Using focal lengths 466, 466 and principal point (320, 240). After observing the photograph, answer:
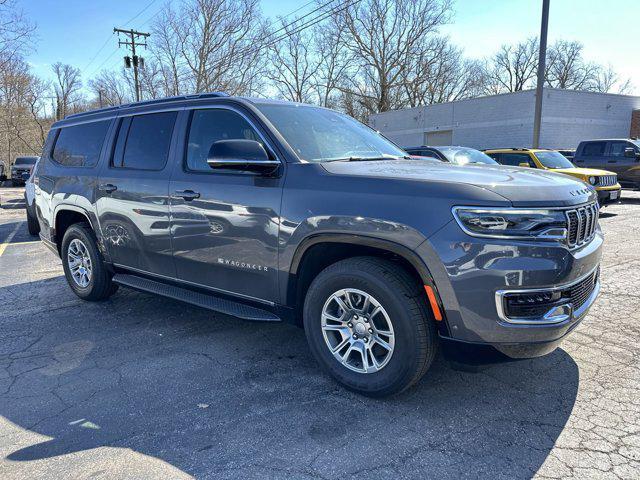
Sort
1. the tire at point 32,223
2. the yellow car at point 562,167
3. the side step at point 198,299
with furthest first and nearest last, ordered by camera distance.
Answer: the yellow car at point 562,167, the tire at point 32,223, the side step at point 198,299

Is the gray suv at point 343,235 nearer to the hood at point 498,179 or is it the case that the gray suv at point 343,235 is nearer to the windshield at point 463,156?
the hood at point 498,179

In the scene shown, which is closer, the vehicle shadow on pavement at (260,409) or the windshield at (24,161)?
the vehicle shadow on pavement at (260,409)

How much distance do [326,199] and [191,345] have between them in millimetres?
1884

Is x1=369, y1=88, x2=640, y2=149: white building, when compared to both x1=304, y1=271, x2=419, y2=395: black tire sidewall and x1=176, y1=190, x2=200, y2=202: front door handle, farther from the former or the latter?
x1=304, y1=271, x2=419, y2=395: black tire sidewall

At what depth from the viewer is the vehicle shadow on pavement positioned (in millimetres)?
2414

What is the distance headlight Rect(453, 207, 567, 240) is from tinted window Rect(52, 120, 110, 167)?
386 cm

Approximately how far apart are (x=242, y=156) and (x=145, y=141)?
1.63 metres

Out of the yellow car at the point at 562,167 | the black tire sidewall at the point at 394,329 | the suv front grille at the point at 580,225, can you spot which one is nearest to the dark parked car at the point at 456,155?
the yellow car at the point at 562,167

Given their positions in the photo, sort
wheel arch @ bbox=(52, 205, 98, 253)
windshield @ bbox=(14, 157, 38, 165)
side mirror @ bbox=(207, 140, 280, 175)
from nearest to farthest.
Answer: side mirror @ bbox=(207, 140, 280, 175)
wheel arch @ bbox=(52, 205, 98, 253)
windshield @ bbox=(14, 157, 38, 165)

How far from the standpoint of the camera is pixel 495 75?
6138 centimetres

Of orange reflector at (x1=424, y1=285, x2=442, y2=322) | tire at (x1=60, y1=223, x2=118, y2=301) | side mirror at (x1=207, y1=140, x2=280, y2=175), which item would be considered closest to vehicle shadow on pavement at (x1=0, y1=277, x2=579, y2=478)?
orange reflector at (x1=424, y1=285, x2=442, y2=322)

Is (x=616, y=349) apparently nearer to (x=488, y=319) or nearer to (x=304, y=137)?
(x=488, y=319)

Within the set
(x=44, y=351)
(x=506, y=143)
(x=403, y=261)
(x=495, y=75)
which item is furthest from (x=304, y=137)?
(x=495, y=75)

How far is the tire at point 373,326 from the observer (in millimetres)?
2734
